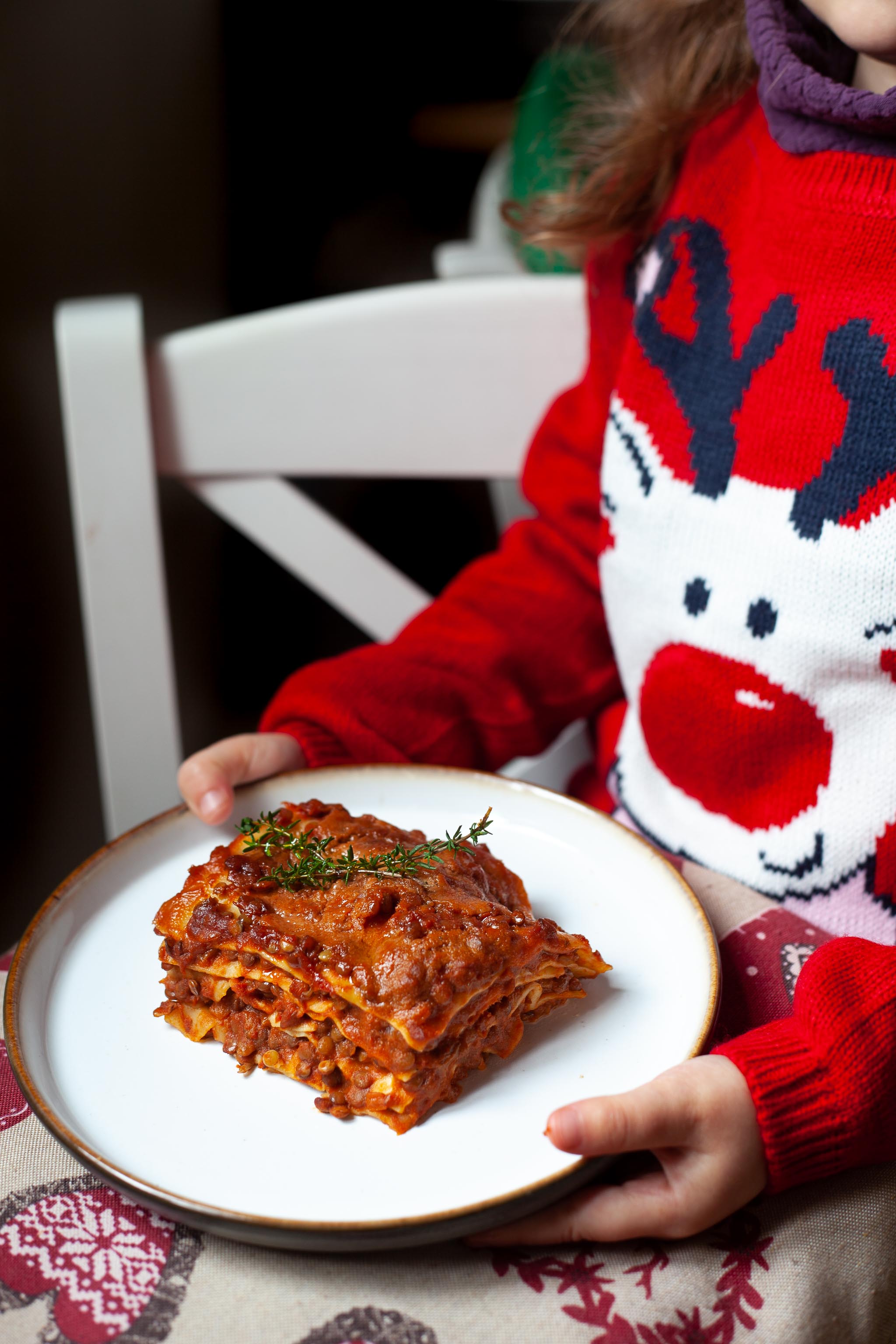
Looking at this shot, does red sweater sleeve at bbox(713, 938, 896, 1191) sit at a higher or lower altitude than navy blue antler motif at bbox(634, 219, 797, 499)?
lower

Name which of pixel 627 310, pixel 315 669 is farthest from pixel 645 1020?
pixel 627 310

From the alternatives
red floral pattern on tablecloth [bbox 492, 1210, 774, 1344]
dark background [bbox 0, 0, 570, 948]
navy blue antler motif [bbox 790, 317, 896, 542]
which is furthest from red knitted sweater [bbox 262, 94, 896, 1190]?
dark background [bbox 0, 0, 570, 948]

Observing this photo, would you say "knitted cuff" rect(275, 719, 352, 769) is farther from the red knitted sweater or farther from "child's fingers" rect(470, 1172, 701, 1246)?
"child's fingers" rect(470, 1172, 701, 1246)

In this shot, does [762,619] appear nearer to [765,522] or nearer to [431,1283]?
[765,522]

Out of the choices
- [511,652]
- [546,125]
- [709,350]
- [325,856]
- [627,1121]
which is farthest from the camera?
[546,125]

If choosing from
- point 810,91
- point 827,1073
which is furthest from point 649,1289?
point 810,91

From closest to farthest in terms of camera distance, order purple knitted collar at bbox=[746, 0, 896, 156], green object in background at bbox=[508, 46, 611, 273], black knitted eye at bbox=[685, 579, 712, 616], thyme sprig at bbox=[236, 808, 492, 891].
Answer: thyme sprig at bbox=[236, 808, 492, 891] < purple knitted collar at bbox=[746, 0, 896, 156] < black knitted eye at bbox=[685, 579, 712, 616] < green object in background at bbox=[508, 46, 611, 273]

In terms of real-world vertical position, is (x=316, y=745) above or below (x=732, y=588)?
below
